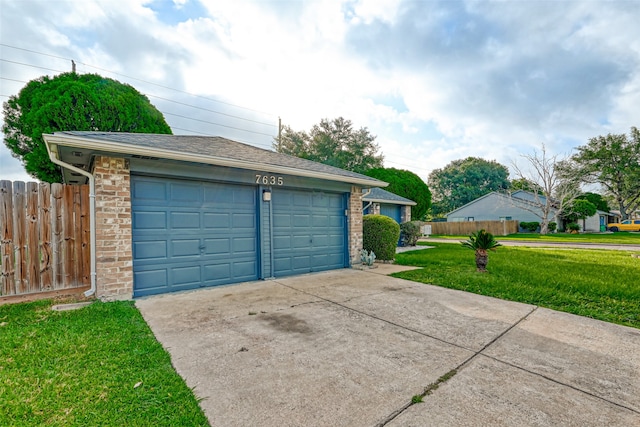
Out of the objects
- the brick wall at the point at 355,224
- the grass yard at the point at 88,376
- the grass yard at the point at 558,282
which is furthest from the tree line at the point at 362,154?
the grass yard at the point at 558,282

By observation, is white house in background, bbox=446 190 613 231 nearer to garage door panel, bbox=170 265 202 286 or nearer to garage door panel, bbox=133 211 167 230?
garage door panel, bbox=170 265 202 286

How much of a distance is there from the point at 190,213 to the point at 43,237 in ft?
8.22

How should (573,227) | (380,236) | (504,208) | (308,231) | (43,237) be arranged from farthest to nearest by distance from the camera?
(504,208), (573,227), (380,236), (308,231), (43,237)

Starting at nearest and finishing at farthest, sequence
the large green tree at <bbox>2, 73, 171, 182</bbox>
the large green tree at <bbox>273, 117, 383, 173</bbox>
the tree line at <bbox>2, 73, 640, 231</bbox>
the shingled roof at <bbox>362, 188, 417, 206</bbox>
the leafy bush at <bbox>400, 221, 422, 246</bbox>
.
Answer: the large green tree at <bbox>2, 73, 171, 182</bbox>
the tree line at <bbox>2, 73, 640, 231</bbox>
the shingled roof at <bbox>362, 188, 417, 206</bbox>
the leafy bush at <bbox>400, 221, 422, 246</bbox>
the large green tree at <bbox>273, 117, 383, 173</bbox>

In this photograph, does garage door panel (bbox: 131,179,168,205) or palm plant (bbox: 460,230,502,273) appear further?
palm plant (bbox: 460,230,502,273)

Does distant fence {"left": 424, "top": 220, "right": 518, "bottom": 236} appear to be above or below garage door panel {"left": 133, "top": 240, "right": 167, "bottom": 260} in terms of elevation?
below

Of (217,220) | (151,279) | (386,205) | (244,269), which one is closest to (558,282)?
(244,269)

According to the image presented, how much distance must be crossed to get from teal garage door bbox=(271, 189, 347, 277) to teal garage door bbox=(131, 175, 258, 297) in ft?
2.14

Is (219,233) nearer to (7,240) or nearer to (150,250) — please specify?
(150,250)

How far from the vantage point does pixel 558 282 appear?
5977 millimetres

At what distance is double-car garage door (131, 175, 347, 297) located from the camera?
5.19 meters

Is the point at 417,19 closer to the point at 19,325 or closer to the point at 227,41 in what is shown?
the point at 227,41

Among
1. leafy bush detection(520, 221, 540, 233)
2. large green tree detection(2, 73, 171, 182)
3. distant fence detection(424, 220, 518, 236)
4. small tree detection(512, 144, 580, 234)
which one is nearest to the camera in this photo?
large green tree detection(2, 73, 171, 182)

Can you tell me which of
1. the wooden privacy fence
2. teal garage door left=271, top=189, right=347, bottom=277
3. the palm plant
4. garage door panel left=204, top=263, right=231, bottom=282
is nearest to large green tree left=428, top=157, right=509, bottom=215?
the palm plant
